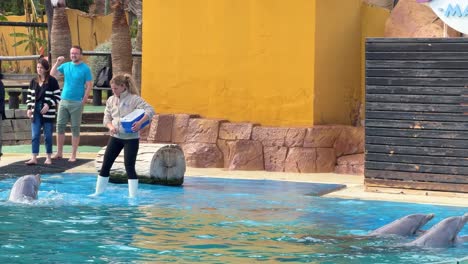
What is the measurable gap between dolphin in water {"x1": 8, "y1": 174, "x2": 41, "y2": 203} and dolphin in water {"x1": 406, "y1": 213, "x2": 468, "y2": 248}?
491 cm

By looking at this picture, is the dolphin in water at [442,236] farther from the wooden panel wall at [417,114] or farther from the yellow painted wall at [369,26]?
the yellow painted wall at [369,26]

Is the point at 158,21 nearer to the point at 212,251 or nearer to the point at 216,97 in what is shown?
the point at 216,97

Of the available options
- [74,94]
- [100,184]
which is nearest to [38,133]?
[74,94]

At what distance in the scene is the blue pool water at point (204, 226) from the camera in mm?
9117

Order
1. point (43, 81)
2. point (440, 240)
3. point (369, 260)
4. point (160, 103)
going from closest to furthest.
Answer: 1. point (369, 260)
2. point (440, 240)
3. point (43, 81)
4. point (160, 103)

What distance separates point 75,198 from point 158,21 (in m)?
5.12

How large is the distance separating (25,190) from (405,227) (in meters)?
4.73

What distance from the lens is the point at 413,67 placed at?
13.5 meters

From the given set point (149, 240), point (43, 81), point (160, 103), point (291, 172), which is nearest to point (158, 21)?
point (160, 103)

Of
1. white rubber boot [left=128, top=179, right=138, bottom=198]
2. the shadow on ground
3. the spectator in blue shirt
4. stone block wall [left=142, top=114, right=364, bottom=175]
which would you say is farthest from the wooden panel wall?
the shadow on ground

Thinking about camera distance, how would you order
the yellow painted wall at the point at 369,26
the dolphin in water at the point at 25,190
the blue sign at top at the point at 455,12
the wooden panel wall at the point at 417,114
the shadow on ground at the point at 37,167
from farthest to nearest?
the yellow painted wall at the point at 369,26, the shadow on ground at the point at 37,167, the blue sign at top at the point at 455,12, the wooden panel wall at the point at 417,114, the dolphin in water at the point at 25,190

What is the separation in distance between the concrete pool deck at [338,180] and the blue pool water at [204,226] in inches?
16.0

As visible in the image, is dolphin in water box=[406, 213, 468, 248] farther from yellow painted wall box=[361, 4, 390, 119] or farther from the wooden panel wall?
yellow painted wall box=[361, 4, 390, 119]

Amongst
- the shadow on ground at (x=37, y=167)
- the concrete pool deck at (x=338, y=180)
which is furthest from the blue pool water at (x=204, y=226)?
the shadow on ground at (x=37, y=167)
